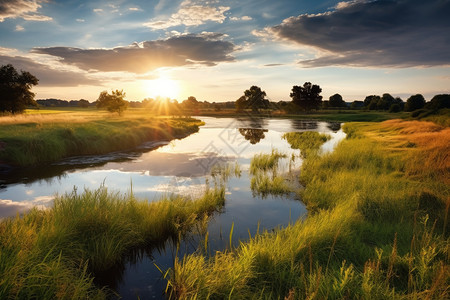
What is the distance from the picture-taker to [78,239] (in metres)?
6.78

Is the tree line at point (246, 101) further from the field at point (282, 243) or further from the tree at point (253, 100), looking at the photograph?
the field at point (282, 243)

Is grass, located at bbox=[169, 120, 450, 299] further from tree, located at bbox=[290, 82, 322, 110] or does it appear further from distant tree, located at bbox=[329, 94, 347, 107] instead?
distant tree, located at bbox=[329, 94, 347, 107]

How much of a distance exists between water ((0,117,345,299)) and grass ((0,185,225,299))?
0.50m

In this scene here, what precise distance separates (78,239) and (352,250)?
737cm

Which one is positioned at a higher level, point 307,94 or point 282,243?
point 307,94

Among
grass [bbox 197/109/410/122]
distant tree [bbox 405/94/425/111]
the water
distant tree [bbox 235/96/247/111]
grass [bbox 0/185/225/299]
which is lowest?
the water

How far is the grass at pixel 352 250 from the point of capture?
4.93 m

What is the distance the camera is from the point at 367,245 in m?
7.23

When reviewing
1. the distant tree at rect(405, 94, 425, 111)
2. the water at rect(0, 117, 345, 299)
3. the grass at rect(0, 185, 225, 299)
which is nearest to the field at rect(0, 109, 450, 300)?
the grass at rect(0, 185, 225, 299)

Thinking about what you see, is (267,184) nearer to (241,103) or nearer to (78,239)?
(78,239)

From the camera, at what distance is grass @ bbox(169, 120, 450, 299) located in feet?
16.2

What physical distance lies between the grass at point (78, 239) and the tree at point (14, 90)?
60241 mm

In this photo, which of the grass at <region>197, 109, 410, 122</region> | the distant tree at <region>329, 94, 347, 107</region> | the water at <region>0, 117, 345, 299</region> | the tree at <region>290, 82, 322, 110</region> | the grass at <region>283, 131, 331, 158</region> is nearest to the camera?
the water at <region>0, 117, 345, 299</region>

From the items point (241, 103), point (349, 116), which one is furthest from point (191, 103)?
point (349, 116)
